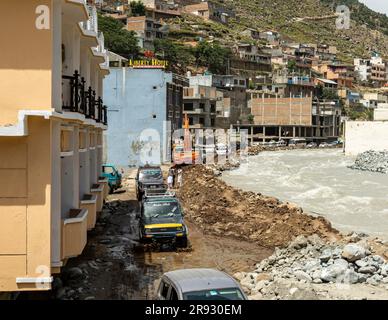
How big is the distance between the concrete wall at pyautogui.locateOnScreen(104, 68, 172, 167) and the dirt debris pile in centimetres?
1397

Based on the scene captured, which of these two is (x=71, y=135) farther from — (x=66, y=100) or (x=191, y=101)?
(x=191, y=101)

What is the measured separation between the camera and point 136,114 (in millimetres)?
49312

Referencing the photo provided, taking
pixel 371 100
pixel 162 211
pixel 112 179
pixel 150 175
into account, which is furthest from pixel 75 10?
pixel 371 100

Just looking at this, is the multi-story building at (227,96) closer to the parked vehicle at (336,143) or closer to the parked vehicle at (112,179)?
the parked vehicle at (336,143)

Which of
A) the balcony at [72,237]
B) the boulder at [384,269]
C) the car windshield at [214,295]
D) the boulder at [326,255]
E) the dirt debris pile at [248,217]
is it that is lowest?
the dirt debris pile at [248,217]

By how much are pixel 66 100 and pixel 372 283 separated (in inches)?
341

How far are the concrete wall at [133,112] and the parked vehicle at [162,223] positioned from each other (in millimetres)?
29516

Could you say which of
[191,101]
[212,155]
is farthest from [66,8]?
[191,101]

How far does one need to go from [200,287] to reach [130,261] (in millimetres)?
8074

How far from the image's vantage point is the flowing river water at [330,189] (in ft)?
92.0

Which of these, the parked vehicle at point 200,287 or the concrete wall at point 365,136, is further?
the concrete wall at point 365,136

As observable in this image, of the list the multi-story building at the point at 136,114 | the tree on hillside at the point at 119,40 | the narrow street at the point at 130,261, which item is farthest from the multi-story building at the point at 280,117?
the narrow street at the point at 130,261

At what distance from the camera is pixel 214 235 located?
21844mm

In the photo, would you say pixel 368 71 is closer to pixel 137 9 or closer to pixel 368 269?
pixel 137 9
